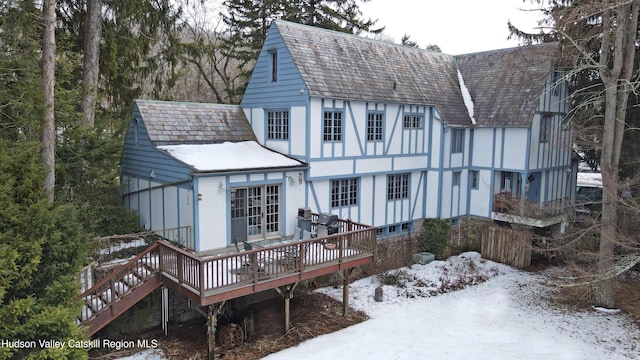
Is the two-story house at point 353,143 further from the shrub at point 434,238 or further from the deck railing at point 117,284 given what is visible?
the deck railing at point 117,284

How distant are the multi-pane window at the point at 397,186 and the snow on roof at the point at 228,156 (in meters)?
4.33

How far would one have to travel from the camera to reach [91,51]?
15125 millimetres

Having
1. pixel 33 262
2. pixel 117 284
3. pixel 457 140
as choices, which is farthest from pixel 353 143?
pixel 33 262

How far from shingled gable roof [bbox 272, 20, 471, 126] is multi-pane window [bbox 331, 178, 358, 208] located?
9.67ft

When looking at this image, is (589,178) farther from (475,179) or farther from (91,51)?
(91,51)

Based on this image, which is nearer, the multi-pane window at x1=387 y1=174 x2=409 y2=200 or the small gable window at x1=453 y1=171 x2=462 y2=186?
the multi-pane window at x1=387 y1=174 x2=409 y2=200

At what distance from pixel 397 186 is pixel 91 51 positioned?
11.8 m

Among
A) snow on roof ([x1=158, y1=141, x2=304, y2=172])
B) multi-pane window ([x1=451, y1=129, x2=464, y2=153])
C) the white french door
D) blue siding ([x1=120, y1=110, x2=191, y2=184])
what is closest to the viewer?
snow on roof ([x1=158, y1=141, x2=304, y2=172])

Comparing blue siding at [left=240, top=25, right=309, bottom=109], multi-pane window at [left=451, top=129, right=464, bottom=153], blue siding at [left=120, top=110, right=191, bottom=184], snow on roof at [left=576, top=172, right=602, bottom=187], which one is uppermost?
blue siding at [left=240, top=25, right=309, bottom=109]

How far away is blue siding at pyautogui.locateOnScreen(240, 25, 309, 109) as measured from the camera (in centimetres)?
1504

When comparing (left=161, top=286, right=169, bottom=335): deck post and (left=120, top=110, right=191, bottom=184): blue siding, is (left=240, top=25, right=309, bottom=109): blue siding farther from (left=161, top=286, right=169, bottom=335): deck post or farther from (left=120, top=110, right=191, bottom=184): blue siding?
(left=161, top=286, right=169, bottom=335): deck post

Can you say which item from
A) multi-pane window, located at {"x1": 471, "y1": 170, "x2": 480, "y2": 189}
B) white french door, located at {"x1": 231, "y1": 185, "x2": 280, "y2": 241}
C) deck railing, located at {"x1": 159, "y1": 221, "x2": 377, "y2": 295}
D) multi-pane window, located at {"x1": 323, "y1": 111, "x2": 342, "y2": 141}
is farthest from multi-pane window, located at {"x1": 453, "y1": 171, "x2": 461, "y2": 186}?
white french door, located at {"x1": 231, "y1": 185, "x2": 280, "y2": 241}

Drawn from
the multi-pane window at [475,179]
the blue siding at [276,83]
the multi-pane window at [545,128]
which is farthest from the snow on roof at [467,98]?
the blue siding at [276,83]

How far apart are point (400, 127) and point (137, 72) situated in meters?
10.3
